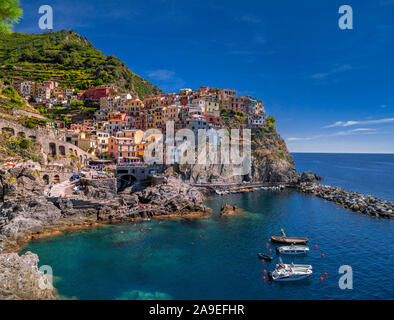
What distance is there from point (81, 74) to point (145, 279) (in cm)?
12630

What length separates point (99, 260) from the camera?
30.7 m

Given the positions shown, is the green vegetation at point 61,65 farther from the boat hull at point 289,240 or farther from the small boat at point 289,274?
the small boat at point 289,274

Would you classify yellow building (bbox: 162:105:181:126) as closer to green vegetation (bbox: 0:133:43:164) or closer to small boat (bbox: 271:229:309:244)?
green vegetation (bbox: 0:133:43:164)

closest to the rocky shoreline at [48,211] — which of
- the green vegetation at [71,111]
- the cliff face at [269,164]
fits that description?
the cliff face at [269,164]

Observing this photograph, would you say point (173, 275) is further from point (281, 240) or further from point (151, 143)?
point (151, 143)

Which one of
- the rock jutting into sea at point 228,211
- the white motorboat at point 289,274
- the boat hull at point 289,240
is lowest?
the white motorboat at point 289,274

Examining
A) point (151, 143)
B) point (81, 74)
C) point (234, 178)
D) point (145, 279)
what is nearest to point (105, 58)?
point (81, 74)

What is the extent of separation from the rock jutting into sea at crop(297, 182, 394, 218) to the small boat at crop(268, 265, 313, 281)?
33534mm

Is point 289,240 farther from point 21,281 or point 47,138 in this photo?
point 47,138

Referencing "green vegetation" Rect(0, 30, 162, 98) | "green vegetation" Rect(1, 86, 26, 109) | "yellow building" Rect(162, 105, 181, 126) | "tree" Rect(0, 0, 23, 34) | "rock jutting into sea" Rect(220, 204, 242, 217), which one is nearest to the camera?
"tree" Rect(0, 0, 23, 34)

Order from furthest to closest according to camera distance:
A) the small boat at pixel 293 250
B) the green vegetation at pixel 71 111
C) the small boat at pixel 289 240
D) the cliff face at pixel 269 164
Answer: the green vegetation at pixel 71 111 → the cliff face at pixel 269 164 → the small boat at pixel 289 240 → the small boat at pixel 293 250

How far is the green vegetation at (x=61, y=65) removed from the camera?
116625 mm

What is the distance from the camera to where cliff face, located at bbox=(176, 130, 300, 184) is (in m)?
74.1

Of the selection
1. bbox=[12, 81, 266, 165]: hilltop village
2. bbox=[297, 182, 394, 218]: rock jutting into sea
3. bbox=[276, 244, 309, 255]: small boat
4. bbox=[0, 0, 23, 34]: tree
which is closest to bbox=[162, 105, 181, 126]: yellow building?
bbox=[12, 81, 266, 165]: hilltop village
